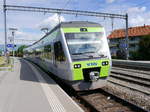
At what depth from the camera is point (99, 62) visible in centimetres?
793

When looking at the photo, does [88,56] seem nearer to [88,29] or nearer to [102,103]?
[88,29]

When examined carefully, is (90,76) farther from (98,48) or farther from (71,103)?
(71,103)

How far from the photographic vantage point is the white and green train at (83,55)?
7.66 metres

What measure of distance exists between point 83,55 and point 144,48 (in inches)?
1018

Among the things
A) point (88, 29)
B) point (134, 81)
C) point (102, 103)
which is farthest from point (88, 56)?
point (134, 81)

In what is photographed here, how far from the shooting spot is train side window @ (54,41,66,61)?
8.10 meters

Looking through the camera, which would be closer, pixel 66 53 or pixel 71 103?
pixel 71 103

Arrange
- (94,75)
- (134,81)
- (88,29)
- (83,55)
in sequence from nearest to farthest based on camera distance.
→ (94,75) < (83,55) < (88,29) < (134,81)

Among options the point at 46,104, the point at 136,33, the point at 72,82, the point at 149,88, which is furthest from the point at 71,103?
the point at 136,33

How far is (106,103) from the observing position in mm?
6883

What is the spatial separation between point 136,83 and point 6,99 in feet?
22.6

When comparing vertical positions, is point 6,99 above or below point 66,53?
below

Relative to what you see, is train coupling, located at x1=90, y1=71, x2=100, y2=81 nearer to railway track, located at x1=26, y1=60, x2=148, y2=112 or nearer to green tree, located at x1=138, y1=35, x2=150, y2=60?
railway track, located at x1=26, y1=60, x2=148, y2=112

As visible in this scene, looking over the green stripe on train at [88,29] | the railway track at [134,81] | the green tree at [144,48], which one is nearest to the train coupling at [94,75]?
the green stripe on train at [88,29]
